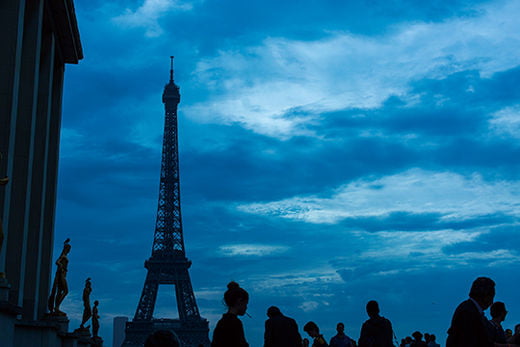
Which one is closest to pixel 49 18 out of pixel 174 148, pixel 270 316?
pixel 270 316

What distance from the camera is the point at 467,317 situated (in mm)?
7727

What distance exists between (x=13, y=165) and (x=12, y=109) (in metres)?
3.14

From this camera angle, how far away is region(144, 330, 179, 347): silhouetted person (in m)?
4.85

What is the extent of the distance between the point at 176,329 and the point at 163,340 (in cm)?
9068

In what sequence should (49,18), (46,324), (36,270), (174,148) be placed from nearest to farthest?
1. (46,324)
2. (36,270)
3. (49,18)
4. (174,148)

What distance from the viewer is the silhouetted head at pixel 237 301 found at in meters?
8.19

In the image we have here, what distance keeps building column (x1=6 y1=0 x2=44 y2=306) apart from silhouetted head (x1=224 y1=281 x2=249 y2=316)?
47.2ft

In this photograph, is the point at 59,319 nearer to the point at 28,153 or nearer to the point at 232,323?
the point at 28,153

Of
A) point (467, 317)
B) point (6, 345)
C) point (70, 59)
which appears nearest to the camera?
point (467, 317)

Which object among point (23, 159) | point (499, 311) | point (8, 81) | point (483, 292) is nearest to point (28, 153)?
point (23, 159)

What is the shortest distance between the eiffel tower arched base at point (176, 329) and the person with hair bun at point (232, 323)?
86.1 metres

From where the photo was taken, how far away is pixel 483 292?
788 cm

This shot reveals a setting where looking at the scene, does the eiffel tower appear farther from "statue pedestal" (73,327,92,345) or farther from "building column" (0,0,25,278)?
"building column" (0,0,25,278)

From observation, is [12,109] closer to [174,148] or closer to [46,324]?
[46,324]
